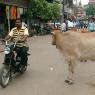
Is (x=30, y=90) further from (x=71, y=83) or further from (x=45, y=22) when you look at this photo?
(x=45, y=22)

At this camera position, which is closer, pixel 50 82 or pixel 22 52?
pixel 50 82

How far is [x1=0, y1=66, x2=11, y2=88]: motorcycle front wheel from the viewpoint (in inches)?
366

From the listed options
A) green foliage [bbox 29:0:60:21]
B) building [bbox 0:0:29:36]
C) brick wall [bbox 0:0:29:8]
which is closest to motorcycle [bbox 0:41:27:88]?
building [bbox 0:0:29:36]

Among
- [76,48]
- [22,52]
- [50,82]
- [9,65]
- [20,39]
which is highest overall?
[20,39]

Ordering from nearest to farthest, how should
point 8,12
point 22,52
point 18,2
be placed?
point 22,52 → point 8,12 → point 18,2

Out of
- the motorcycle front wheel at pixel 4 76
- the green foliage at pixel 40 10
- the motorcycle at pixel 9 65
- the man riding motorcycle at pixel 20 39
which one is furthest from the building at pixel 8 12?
the motorcycle front wheel at pixel 4 76

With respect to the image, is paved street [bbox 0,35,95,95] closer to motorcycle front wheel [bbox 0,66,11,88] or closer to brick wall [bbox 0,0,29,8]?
motorcycle front wheel [bbox 0,66,11,88]

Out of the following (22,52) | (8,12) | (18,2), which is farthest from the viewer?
(18,2)

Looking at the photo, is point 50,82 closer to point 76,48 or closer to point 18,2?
point 76,48

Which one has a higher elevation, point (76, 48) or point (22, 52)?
point (76, 48)

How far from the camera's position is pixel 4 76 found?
945 cm

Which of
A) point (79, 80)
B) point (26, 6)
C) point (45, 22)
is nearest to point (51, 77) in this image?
point (79, 80)

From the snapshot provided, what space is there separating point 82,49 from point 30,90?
198cm

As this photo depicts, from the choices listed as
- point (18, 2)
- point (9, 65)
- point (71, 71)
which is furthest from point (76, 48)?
point (18, 2)
